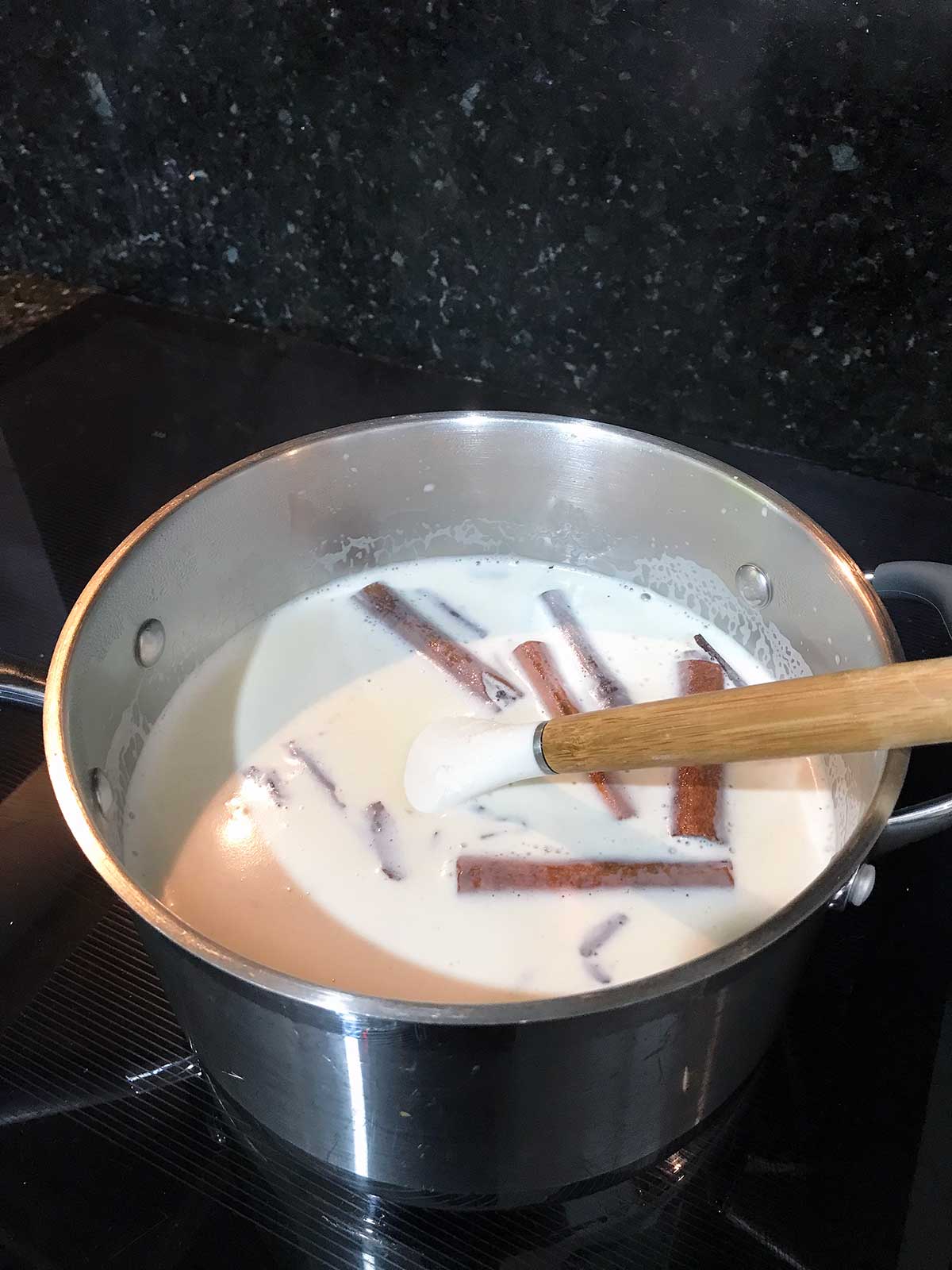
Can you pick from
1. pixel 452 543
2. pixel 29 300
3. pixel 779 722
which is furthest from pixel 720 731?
pixel 29 300

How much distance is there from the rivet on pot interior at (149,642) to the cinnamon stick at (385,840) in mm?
253

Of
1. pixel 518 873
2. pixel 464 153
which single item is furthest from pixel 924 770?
pixel 464 153

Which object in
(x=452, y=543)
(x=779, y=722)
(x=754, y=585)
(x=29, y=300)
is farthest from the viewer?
(x=29, y=300)

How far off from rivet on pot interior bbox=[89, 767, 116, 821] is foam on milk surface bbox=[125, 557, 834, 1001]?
4 cm

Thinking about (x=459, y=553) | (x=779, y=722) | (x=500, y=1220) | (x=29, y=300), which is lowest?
(x=500, y=1220)

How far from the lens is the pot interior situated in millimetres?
900

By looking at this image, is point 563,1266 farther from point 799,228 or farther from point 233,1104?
point 799,228

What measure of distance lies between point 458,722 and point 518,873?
6.4 inches

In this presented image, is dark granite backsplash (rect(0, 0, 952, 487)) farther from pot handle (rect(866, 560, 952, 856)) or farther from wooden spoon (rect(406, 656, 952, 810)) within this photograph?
wooden spoon (rect(406, 656, 952, 810))

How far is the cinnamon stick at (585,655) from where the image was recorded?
110cm

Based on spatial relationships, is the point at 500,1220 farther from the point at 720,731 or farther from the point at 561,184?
A: the point at 561,184

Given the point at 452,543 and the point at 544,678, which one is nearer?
the point at 544,678

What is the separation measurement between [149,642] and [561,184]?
0.72 m

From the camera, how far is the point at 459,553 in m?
1.25
